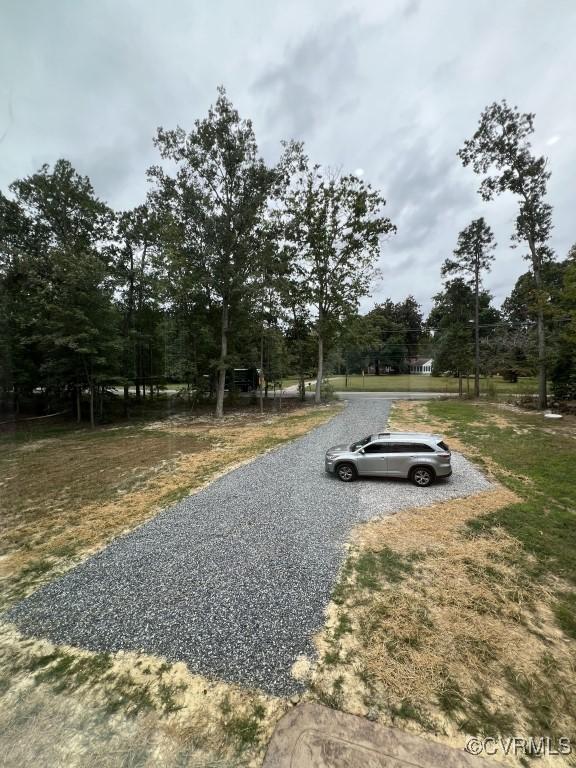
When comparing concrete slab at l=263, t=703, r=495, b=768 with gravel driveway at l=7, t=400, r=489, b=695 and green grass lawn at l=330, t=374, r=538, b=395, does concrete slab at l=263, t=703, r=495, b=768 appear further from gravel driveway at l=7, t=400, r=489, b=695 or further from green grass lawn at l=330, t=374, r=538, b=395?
green grass lawn at l=330, t=374, r=538, b=395

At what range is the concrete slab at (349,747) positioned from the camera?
2.17 m

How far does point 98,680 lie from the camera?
2812 millimetres

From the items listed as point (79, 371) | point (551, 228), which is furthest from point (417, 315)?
point (79, 371)

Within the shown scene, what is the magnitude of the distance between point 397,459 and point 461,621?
4401 millimetres

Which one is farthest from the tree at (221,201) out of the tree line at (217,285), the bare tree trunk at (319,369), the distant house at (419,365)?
the distant house at (419,365)

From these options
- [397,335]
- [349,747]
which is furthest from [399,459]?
[397,335]

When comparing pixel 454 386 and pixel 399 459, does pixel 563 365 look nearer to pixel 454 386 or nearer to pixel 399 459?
pixel 454 386

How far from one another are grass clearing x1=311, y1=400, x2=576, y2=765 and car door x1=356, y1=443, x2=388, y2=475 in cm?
159

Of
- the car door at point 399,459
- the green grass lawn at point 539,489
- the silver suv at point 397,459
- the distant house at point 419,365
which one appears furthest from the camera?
the distant house at point 419,365
